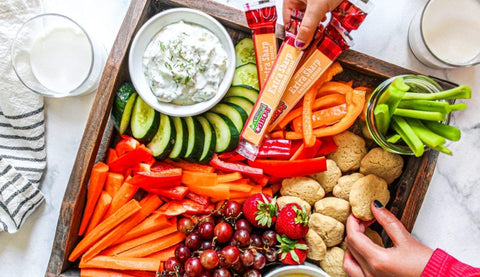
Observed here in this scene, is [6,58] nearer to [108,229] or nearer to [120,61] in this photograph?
[120,61]

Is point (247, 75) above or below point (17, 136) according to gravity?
above

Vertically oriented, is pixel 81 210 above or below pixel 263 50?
below

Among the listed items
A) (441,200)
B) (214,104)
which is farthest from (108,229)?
(441,200)

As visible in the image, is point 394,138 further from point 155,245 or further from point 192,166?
point 155,245

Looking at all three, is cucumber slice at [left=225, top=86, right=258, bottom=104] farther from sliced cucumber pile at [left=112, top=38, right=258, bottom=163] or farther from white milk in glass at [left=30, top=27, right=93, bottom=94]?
white milk in glass at [left=30, top=27, right=93, bottom=94]

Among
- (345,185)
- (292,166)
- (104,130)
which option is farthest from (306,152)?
(104,130)
